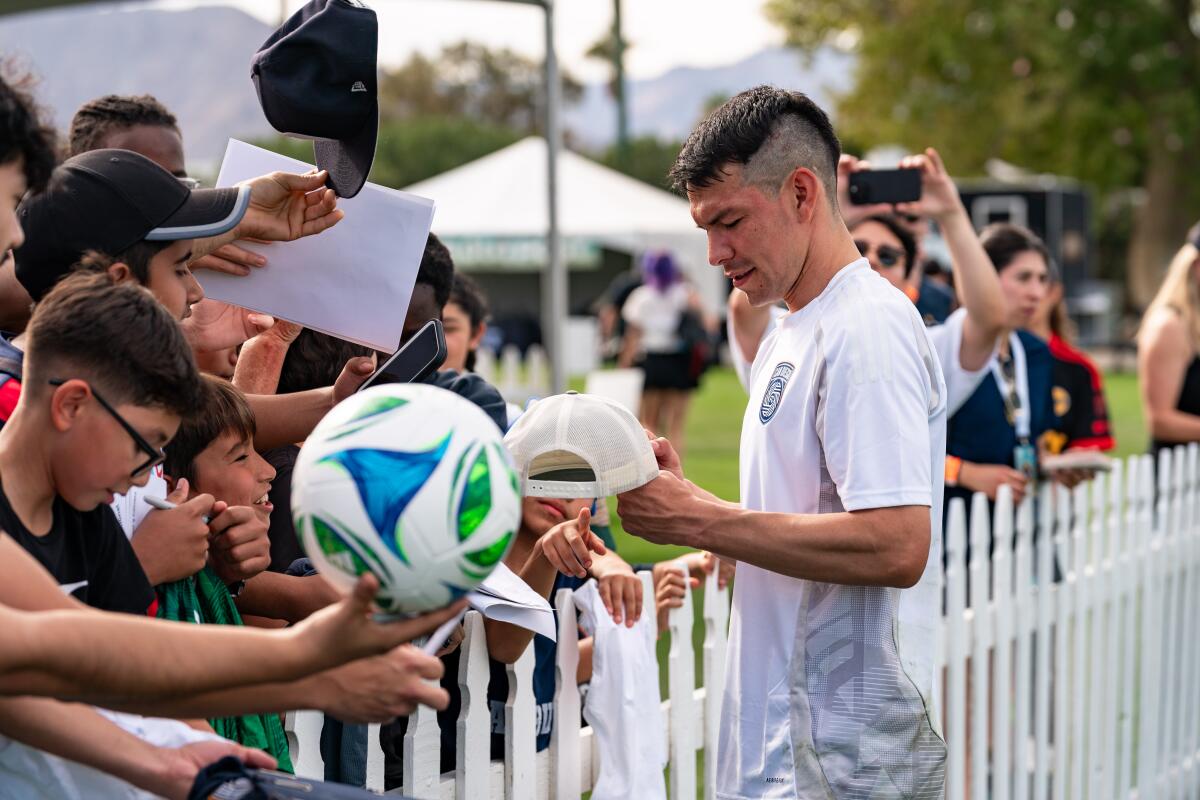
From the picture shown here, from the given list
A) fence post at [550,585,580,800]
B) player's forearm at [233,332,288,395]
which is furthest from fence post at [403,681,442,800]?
player's forearm at [233,332,288,395]

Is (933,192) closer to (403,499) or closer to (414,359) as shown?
(414,359)

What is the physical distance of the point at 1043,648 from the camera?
5.22m

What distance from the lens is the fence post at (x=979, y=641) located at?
15.7 feet

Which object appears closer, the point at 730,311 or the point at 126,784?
the point at 126,784

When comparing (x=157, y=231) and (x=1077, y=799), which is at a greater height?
(x=157, y=231)

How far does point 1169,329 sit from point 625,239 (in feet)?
56.0

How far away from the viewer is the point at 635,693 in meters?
3.32

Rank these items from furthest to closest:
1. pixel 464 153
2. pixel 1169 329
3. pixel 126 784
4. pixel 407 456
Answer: pixel 464 153 → pixel 1169 329 → pixel 126 784 → pixel 407 456

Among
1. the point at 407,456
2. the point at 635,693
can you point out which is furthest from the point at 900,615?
the point at 407,456

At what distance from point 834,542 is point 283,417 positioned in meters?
1.29

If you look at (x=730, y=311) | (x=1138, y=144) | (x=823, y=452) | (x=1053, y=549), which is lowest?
(x=1053, y=549)

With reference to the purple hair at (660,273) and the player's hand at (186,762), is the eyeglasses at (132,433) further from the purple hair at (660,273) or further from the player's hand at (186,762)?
the purple hair at (660,273)

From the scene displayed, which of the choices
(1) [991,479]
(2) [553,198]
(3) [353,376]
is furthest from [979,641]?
(2) [553,198]

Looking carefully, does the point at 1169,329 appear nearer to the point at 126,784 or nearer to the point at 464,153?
the point at 126,784
